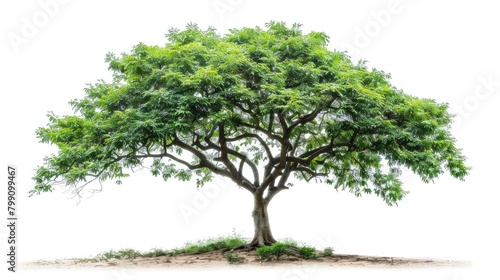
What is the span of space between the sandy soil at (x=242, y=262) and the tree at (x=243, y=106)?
5.14 feet

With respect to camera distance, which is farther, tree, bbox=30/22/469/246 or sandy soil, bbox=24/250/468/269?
sandy soil, bbox=24/250/468/269

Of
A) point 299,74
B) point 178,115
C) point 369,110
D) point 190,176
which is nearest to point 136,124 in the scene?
point 178,115

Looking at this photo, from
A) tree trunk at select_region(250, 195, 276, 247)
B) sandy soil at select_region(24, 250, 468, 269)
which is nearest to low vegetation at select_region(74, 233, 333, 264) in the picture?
sandy soil at select_region(24, 250, 468, 269)

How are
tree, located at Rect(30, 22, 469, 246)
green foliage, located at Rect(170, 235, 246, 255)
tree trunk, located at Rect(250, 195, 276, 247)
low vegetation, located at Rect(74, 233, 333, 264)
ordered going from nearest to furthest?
tree, located at Rect(30, 22, 469, 246), low vegetation, located at Rect(74, 233, 333, 264), tree trunk, located at Rect(250, 195, 276, 247), green foliage, located at Rect(170, 235, 246, 255)

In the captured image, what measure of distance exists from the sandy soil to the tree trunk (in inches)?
21.7

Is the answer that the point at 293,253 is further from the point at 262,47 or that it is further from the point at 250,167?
the point at 262,47

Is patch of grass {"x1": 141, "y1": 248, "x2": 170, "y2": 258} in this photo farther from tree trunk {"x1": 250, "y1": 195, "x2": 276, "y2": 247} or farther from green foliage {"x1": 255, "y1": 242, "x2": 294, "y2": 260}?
green foliage {"x1": 255, "y1": 242, "x2": 294, "y2": 260}

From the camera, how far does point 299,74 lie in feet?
35.9

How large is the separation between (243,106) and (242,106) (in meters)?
0.46

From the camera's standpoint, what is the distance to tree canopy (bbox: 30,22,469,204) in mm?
10258

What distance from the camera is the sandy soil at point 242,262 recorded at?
38.1ft

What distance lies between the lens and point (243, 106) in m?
11.6

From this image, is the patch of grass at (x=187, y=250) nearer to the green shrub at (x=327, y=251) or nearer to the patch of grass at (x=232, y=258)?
the patch of grass at (x=232, y=258)

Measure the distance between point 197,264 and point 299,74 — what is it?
4661 mm
